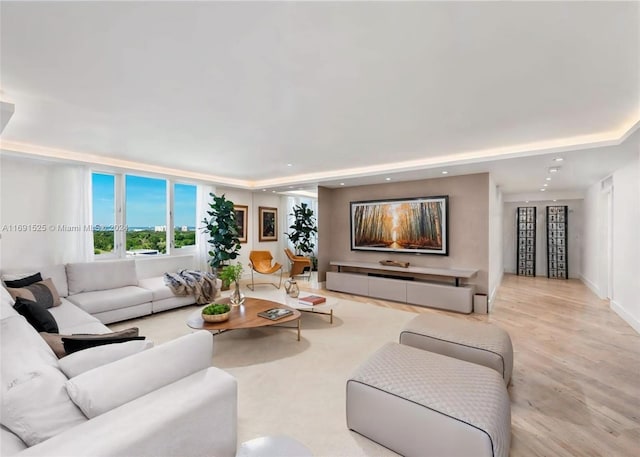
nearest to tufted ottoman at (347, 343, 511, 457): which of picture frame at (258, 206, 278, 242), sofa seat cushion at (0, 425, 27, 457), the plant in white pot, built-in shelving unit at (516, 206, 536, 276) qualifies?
sofa seat cushion at (0, 425, 27, 457)

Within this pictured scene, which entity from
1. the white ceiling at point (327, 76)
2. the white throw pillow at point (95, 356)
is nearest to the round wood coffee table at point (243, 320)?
the white throw pillow at point (95, 356)

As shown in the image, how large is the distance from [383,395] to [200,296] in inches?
162

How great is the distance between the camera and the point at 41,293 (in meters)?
3.37

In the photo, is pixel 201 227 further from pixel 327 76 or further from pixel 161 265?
pixel 327 76

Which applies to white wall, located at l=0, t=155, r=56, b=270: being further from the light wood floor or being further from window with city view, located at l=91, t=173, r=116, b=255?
the light wood floor

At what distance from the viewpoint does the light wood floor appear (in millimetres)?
1937

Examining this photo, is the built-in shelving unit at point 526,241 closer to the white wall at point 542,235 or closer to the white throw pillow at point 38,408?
the white wall at point 542,235

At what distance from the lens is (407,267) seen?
221 inches

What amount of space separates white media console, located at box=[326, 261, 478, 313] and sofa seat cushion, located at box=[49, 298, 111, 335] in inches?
164

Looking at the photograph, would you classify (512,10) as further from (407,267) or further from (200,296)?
(200,296)

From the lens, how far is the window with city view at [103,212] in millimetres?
5125

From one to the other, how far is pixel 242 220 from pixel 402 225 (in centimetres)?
408

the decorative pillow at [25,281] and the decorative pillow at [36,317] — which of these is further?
the decorative pillow at [25,281]

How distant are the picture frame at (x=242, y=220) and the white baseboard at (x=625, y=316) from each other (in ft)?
24.1
